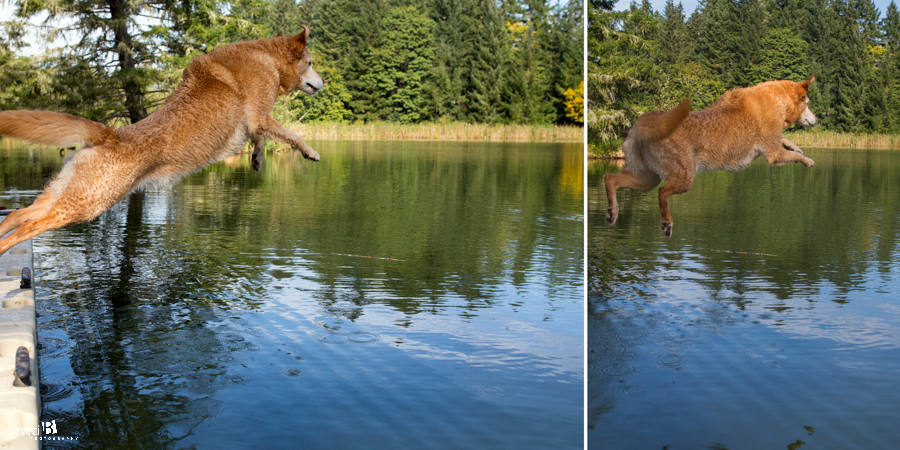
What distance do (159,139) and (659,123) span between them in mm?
2550

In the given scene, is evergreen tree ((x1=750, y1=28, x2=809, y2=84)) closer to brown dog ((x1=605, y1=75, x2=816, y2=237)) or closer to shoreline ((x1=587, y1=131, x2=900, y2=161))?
shoreline ((x1=587, y1=131, x2=900, y2=161))

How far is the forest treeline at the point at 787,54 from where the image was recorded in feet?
17.3

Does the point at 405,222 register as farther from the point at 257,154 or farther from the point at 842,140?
the point at 257,154

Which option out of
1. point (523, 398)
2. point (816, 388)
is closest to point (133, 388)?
point (523, 398)

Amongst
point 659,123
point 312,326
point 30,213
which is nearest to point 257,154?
point 30,213

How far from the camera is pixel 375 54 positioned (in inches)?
1638

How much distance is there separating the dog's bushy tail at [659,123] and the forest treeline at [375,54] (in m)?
6.45

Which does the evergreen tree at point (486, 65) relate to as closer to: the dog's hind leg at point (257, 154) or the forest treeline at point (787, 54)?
the forest treeline at point (787, 54)

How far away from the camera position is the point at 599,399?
1255 cm

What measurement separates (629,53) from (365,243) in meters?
12.3

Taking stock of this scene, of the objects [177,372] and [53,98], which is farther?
[53,98]

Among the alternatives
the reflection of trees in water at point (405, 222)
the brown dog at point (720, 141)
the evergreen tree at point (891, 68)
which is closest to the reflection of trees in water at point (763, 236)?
the reflection of trees in water at point (405, 222)

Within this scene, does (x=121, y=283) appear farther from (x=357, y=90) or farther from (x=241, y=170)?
(x=241, y=170)

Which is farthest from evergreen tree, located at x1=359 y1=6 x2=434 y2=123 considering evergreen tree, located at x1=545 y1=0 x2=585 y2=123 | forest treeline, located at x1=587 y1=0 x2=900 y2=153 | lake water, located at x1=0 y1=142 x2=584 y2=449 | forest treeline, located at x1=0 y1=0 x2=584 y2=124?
forest treeline, located at x1=587 y1=0 x2=900 y2=153
